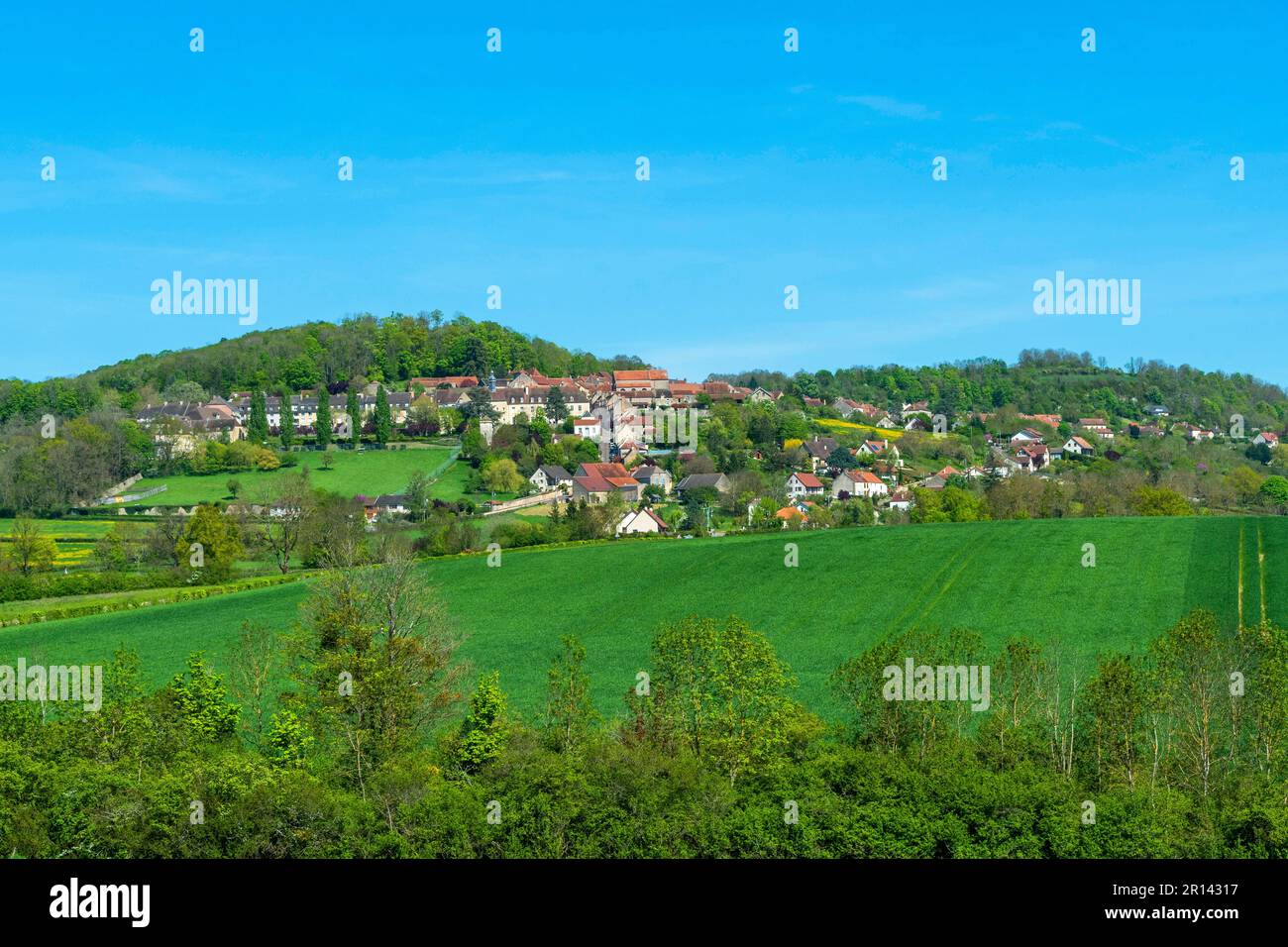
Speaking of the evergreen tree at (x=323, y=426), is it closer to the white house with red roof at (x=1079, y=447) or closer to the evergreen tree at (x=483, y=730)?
the white house with red roof at (x=1079, y=447)

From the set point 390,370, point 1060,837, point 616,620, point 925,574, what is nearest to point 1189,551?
point 925,574

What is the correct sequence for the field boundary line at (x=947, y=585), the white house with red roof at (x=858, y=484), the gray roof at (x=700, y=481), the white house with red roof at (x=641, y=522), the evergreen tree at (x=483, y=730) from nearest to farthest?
the evergreen tree at (x=483, y=730) → the field boundary line at (x=947, y=585) → the white house with red roof at (x=641, y=522) → the gray roof at (x=700, y=481) → the white house with red roof at (x=858, y=484)

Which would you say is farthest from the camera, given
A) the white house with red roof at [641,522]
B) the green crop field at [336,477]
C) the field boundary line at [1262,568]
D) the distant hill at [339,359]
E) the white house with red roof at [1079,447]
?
the distant hill at [339,359]

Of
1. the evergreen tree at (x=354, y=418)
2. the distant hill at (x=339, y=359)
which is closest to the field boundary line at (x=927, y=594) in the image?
the evergreen tree at (x=354, y=418)

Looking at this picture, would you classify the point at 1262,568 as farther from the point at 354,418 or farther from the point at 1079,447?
the point at 1079,447

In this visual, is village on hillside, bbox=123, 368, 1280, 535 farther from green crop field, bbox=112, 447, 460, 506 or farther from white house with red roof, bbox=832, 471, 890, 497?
green crop field, bbox=112, 447, 460, 506

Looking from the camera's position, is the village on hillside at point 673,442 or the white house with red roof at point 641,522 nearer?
the white house with red roof at point 641,522

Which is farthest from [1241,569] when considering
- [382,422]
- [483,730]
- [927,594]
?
[382,422]
